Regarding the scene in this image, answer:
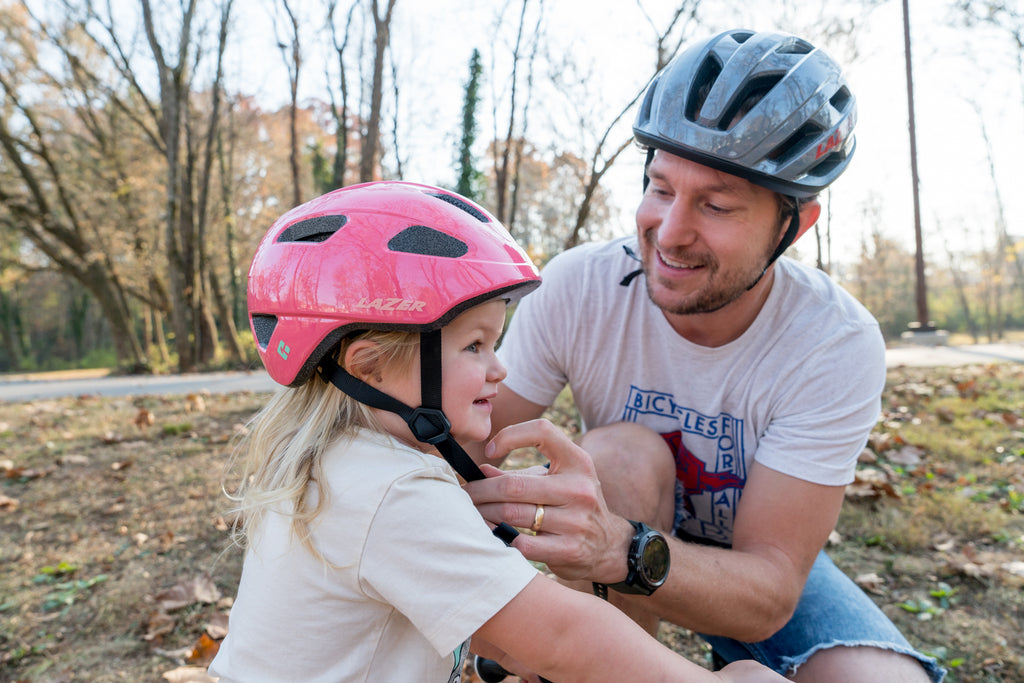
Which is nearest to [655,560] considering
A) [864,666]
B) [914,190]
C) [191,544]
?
[864,666]

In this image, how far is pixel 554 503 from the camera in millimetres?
1679

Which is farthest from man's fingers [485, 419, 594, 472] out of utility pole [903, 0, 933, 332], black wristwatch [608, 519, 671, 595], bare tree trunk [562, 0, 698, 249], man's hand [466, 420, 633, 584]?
utility pole [903, 0, 933, 332]

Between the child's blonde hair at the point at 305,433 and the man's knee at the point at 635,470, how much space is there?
819mm

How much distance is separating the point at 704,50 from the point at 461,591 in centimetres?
215

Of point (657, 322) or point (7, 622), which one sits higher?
point (657, 322)

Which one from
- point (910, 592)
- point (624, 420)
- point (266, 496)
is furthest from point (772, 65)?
point (910, 592)

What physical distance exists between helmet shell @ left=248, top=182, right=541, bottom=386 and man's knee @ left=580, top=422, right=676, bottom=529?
69cm

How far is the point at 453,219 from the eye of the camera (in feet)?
5.65

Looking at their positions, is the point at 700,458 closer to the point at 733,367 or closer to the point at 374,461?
the point at 733,367

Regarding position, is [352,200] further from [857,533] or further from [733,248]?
[857,533]

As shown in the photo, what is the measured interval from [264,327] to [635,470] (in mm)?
1229

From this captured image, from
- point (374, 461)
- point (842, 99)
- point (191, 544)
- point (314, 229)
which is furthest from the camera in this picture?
point (191, 544)

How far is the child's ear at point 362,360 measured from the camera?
Result: 165 cm

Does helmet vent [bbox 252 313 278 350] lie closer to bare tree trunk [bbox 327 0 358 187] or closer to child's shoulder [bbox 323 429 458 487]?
child's shoulder [bbox 323 429 458 487]
